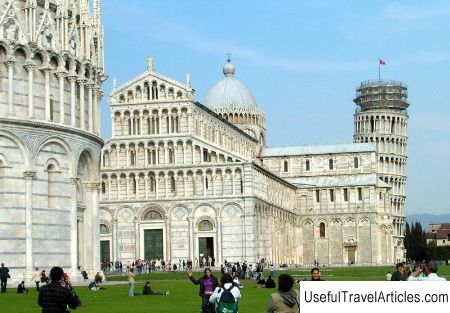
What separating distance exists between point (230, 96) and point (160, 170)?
3173cm

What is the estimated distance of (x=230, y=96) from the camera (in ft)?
400

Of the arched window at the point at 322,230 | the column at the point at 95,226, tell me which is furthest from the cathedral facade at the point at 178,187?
the column at the point at 95,226

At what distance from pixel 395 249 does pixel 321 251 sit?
662 inches

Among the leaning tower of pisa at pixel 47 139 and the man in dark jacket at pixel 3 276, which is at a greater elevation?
the leaning tower of pisa at pixel 47 139

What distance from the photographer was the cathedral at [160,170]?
4434 cm

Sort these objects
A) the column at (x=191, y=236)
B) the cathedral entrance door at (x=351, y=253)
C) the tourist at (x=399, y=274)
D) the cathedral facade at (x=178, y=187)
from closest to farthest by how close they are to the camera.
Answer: the tourist at (x=399, y=274) < the cathedral facade at (x=178, y=187) < the column at (x=191, y=236) < the cathedral entrance door at (x=351, y=253)

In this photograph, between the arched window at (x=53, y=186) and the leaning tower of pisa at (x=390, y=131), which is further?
the leaning tower of pisa at (x=390, y=131)

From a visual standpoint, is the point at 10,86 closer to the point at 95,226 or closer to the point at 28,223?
the point at 28,223

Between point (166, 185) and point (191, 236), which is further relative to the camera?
point (166, 185)

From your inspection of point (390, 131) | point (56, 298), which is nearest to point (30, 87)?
point (56, 298)

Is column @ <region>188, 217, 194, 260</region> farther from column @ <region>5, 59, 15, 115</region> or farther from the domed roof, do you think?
column @ <region>5, 59, 15, 115</region>

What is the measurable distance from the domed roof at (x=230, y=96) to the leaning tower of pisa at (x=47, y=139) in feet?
237

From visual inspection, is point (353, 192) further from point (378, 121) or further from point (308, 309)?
point (308, 309)

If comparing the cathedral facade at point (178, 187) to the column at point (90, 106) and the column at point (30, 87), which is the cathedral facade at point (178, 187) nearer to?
the column at point (90, 106)
